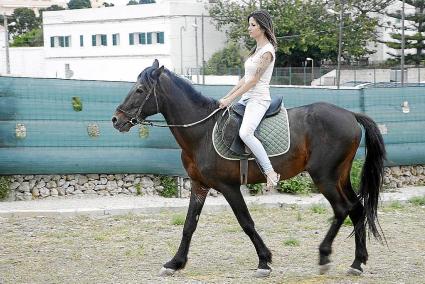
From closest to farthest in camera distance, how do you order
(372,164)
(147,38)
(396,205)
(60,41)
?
(372,164)
(396,205)
(147,38)
(60,41)

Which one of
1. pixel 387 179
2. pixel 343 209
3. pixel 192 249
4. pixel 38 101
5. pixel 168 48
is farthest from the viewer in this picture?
pixel 168 48

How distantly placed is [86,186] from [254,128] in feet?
20.0

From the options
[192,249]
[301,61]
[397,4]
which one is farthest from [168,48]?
[192,249]

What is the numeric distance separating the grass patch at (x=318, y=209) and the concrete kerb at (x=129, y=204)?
10.6 inches

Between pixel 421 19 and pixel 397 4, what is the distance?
10167mm

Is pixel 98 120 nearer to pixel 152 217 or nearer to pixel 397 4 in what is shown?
pixel 152 217

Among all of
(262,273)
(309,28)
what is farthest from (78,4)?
(262,273)

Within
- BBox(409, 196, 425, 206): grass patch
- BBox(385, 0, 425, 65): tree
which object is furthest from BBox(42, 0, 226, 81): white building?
BBox(409, 196, 425, 206): grass patch

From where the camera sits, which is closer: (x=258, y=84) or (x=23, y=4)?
(x=258, y=84)

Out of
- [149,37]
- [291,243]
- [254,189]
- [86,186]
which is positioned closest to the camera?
[291,243]

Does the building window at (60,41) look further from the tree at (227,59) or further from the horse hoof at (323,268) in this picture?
the horse hoof at (323,268)

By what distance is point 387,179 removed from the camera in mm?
14461

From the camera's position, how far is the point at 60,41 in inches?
2655

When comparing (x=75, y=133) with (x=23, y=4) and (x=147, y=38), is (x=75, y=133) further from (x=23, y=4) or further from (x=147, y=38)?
(x=23, y=4)
